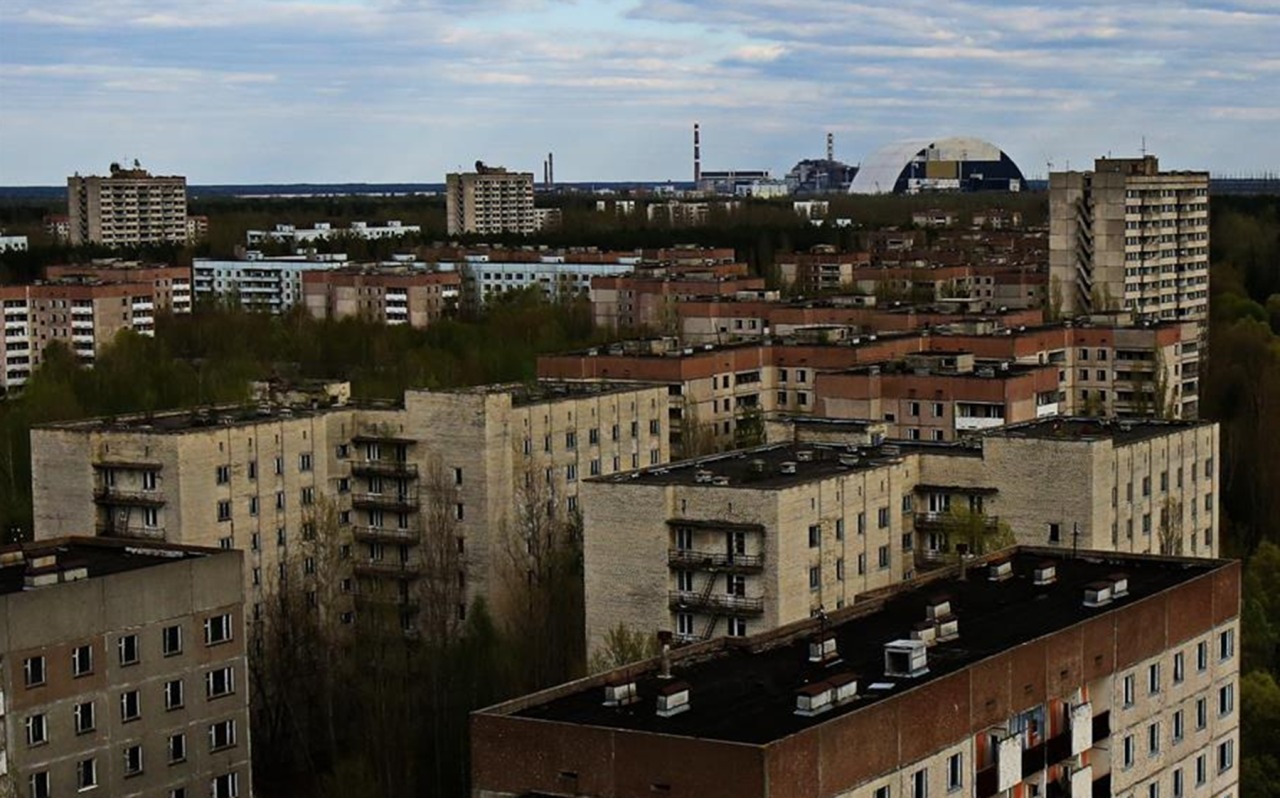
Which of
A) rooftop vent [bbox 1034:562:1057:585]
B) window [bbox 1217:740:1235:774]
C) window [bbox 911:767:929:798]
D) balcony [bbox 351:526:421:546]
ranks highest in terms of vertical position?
rooftop vent [bbox 1034:562:1057:585]

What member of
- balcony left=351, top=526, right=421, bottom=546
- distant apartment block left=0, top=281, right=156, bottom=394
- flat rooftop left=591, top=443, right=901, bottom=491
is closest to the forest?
balcony left=351, top=526, right=421, bottom=546

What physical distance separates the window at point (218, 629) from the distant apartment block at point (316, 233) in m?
68.5

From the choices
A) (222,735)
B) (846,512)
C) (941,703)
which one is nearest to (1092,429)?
(846,512)

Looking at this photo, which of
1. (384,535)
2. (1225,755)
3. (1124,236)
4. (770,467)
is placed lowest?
(1225,755)

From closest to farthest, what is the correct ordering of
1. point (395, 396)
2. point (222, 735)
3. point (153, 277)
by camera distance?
point (222, 735) → point (395, 396) → point (153, 277)

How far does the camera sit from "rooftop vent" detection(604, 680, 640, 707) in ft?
46.2

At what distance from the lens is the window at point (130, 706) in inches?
757

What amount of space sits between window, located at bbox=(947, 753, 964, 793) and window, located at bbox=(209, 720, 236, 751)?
327 inches

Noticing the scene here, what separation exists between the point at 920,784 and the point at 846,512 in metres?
9.05

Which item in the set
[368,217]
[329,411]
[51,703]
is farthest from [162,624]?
[368,217]

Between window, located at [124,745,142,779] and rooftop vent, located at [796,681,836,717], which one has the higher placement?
rooftop vent, located at [796,681,836,717]

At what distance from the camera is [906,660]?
48.0 feet

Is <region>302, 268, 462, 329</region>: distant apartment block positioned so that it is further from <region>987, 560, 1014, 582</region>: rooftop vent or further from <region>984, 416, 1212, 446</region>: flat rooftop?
<region>987, 560, 1014, 582</region>: rooftop vent

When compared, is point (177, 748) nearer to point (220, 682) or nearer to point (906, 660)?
point (220, 682)
